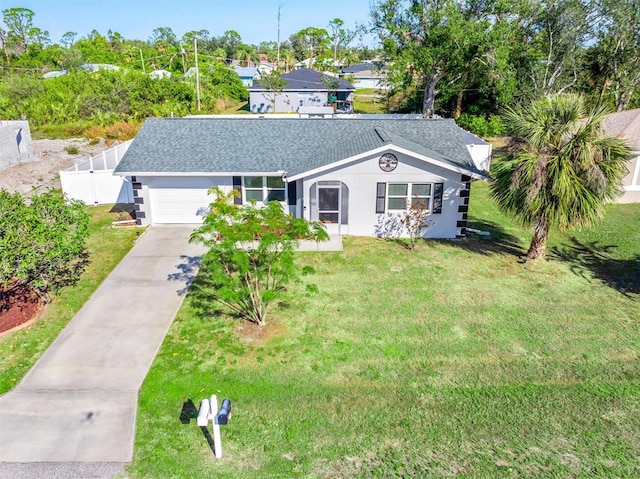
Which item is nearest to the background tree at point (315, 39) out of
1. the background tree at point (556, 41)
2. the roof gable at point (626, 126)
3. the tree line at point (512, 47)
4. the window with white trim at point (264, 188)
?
the tree line at point (512, 47)

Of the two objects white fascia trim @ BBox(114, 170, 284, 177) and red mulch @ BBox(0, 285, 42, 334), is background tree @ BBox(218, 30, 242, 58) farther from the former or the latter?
red mulch @ BBox(0, 285, 42, 334)

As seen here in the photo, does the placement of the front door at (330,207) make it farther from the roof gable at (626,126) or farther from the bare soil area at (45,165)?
the roof gable at (626,126)

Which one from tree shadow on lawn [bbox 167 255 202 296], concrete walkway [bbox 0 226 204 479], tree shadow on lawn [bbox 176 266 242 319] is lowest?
concrete walkway [bbox 0 226 204 479]

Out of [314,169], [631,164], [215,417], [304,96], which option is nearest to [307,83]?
[304,96]

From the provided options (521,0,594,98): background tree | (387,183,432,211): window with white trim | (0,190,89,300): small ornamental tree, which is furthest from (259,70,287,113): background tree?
(0,190,89,300): small ornamental tree

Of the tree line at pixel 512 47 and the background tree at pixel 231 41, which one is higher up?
the background tree at pixel 231 41

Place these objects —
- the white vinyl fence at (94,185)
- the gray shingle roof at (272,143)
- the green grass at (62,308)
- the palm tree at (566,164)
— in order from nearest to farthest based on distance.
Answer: the green grass at (62,308) → the palm tree at (566,164) → the gray shingle roof at (272,143) → the white vinyl fence at (94,185)

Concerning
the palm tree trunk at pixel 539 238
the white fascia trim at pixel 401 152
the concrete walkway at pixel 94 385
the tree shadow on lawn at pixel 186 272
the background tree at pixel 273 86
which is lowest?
the concrete walkway at pixel 94 385
